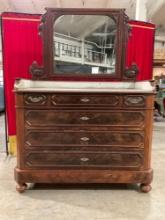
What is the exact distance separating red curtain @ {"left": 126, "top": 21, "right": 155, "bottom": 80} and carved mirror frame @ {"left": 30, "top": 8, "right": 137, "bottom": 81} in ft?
3.07

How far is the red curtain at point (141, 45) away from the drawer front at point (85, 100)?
1453mm

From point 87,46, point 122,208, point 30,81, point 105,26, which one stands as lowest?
point 122,208

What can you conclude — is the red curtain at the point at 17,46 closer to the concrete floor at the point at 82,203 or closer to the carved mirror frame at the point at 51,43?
the carved mirror frame at the point at 51,43

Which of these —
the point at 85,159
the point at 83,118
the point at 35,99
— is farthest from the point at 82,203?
the point at 35,99

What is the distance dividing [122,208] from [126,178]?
33 centimetres

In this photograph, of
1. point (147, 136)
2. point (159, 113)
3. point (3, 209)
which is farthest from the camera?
point (159, 113)

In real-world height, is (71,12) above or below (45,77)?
above

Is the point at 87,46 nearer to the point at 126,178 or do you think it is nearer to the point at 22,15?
the point at 22,15

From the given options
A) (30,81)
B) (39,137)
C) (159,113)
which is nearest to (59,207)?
(39,137)

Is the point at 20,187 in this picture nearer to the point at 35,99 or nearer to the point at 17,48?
the point at 35,99

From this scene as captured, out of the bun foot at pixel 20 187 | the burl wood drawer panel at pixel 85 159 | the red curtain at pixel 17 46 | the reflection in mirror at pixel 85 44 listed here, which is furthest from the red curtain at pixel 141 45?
the bun foot at pixel 20 187

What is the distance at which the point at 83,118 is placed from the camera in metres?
2.51

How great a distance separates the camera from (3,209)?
2271 millimetres

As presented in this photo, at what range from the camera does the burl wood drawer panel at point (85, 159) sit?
2.55m
